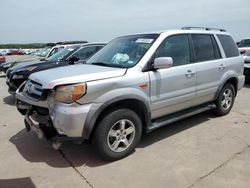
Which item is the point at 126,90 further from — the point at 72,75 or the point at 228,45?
the point at 228,45

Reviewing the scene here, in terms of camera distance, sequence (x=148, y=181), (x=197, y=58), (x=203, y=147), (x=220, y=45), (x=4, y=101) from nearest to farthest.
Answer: (x=148, y=181) < (x=203, y=147) < (x=197, y=58) < (x=220, y=45) < (x=4, y=101)

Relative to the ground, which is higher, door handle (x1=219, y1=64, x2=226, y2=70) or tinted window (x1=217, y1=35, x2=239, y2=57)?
tinted window (x1=217, y1=35, x2=239, y2=57)

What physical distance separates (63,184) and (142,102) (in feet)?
5.18

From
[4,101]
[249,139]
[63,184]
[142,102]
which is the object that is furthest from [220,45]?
[4,101]

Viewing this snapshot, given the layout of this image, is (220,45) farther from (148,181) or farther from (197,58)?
(148,181)

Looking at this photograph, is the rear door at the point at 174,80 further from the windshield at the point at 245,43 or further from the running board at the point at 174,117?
the windshield at the point at 245,43

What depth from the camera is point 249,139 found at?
4.74 meters

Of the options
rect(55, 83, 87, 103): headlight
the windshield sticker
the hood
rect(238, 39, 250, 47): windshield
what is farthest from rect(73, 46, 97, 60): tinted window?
rect(238, 39, 250, 47): windshield

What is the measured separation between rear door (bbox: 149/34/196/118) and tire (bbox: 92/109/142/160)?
480 millimetres

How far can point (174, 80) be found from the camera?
4602 mm

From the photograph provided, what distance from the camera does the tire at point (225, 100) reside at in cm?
588

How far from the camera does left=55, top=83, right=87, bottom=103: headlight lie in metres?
3.55

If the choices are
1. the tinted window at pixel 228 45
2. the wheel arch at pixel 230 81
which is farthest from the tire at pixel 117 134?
the tinted window at pixel 228 45

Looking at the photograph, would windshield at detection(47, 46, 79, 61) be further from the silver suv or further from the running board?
the running board
